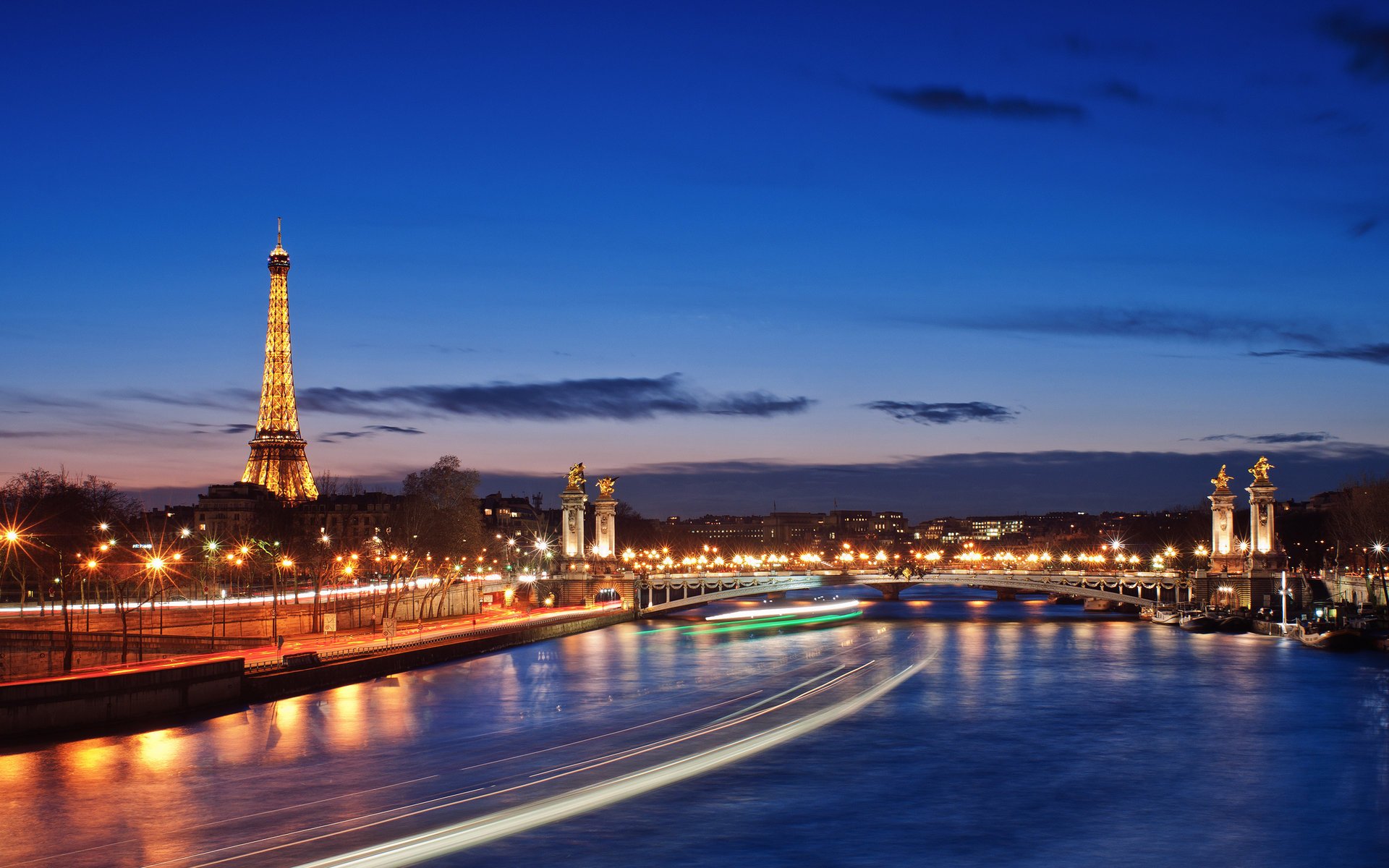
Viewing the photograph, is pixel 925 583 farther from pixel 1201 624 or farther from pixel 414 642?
pixel 414 642

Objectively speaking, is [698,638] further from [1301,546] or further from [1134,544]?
[1134,544]

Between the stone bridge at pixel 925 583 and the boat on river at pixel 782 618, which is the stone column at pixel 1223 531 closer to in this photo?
the stone bridge at pixel 925 583

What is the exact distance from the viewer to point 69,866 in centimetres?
1959

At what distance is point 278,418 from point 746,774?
291 feet

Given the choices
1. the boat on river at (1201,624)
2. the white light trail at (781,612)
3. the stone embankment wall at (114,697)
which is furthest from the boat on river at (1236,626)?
the stone embankment wall at (114,697)

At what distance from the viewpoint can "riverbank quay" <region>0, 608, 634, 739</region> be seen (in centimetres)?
3003

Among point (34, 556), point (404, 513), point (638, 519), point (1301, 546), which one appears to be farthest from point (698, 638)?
point (638, 519)

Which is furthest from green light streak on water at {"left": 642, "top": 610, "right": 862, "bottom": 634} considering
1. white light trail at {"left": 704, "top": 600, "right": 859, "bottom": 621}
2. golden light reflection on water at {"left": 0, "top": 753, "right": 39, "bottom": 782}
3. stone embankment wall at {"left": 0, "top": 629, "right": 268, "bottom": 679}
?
golden light reflection on water at {"left": 0, "top": 753, "right": 39, "bottom": 782}

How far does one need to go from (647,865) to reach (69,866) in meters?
8.40

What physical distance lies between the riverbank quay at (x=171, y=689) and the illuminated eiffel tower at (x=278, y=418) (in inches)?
2459

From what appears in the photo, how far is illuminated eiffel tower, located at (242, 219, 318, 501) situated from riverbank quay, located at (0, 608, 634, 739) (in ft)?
205

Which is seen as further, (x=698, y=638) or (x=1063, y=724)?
(x=698, y=638)

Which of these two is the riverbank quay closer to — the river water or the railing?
the railing

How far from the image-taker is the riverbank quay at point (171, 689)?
98.5ft
